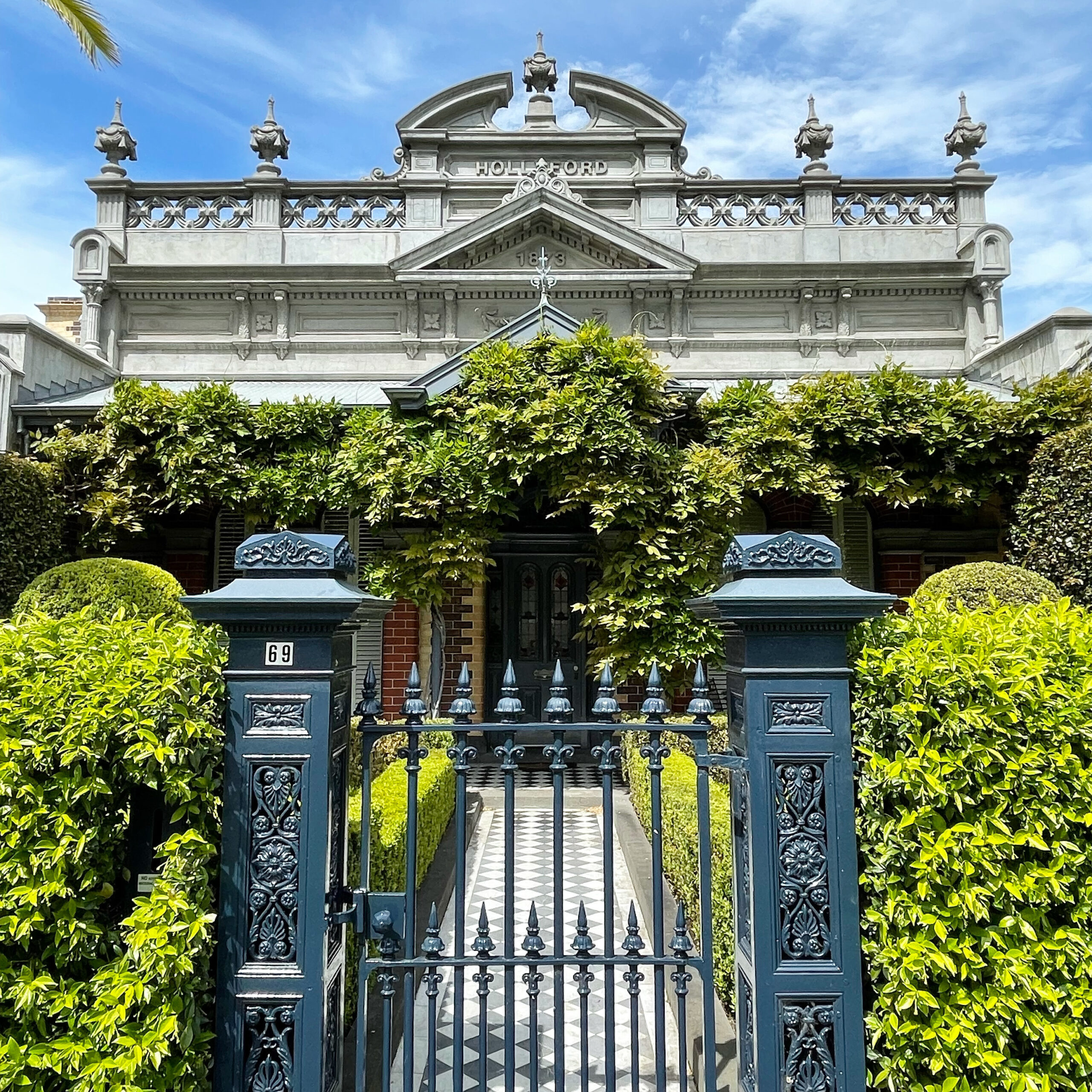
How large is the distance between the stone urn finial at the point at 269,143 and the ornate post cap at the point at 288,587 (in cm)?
1554

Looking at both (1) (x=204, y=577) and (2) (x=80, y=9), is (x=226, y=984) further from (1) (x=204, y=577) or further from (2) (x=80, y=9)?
(1) (x=204, y=577)

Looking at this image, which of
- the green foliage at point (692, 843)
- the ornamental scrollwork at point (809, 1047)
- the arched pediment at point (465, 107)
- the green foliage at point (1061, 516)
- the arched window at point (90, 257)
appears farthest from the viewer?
the arched pediment at point (465, 107)

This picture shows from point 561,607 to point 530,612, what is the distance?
19.4 inches

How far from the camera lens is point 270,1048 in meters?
2.45

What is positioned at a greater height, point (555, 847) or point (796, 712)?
point (796, 712)

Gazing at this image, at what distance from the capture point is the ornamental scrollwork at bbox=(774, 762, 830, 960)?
97.0 inches

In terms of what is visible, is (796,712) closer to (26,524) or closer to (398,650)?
(398,650)

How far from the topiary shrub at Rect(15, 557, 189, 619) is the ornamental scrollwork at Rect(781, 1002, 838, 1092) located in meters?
6.28

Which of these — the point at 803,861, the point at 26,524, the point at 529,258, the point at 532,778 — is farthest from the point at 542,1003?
the point at 529,258

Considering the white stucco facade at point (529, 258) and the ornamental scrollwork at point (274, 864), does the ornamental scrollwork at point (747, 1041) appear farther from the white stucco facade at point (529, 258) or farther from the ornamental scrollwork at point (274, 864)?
the white stucco facade at point (529, 258)

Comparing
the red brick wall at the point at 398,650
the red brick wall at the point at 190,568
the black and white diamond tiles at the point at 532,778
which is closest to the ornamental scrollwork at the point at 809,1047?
the black and white diamond tiles at the point at 532,778

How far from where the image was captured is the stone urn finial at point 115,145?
15242 mm

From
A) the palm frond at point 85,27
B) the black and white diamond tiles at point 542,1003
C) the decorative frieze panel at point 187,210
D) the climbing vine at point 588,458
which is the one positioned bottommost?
the black and white diamond tiles at point 542,1003

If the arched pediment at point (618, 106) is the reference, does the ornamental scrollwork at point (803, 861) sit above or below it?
below
